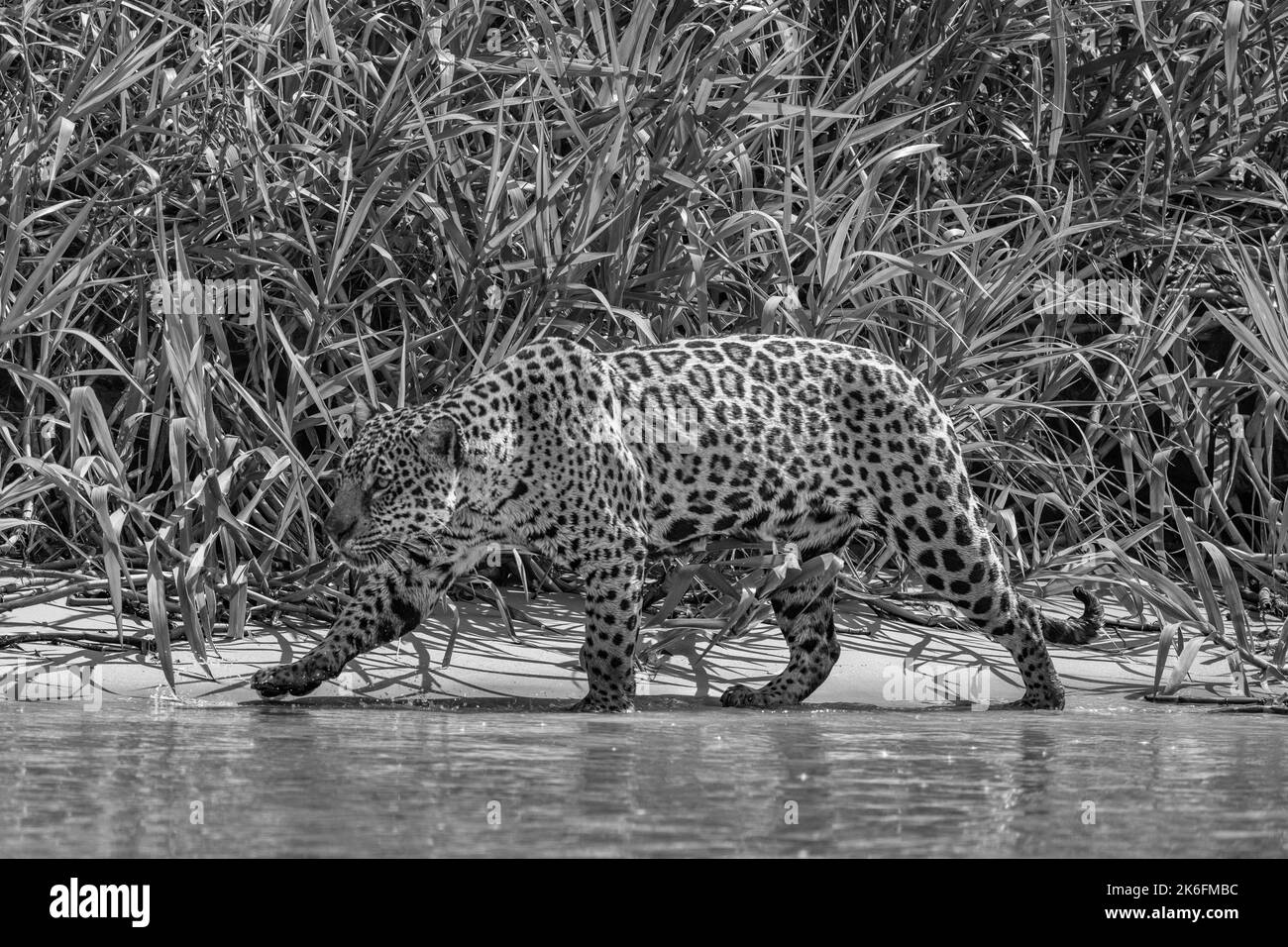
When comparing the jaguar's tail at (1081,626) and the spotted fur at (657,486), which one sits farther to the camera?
the jaguar's tail at (1081,626)

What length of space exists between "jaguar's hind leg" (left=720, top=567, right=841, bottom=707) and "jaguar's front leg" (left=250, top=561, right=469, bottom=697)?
103 centimetres

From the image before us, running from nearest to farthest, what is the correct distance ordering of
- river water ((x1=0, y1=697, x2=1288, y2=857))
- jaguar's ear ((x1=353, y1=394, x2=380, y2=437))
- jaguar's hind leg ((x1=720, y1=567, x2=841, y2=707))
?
river water ((x1=0, y1=697, x2=1288, y2=857)) < jaguar's ear ((x1=353, y1=394, x2=380, y2=437)) < jaguar's hind leg ((x1=720, y1=567, x2=841, y2=707))

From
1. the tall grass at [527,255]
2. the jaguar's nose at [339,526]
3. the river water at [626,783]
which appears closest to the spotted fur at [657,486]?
the jaguar's nose at [339,526]

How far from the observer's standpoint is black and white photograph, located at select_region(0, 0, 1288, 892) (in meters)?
5.89

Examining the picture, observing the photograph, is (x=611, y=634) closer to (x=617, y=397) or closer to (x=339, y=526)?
(x=617, y=397)

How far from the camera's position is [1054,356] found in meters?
6.79

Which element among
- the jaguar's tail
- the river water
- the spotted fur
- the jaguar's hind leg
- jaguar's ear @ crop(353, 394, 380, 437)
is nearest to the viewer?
the river water

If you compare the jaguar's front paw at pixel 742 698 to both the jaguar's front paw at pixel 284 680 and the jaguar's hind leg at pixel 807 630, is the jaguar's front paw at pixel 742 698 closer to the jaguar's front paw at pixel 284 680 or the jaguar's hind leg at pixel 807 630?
the jaguar's hind leg at pixel 807 630

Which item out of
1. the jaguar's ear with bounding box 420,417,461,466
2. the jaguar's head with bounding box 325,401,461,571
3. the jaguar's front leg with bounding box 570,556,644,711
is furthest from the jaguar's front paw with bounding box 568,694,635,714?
the jaguar's ear with bounding box 420,417,461,466

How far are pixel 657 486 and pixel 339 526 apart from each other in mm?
993

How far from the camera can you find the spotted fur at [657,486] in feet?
19.4

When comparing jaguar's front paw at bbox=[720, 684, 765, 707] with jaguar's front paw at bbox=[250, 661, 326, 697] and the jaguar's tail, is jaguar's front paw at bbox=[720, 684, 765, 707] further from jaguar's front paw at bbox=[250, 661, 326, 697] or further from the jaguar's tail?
jaguar's front paw at bbox=[250, 661, 326, 697]

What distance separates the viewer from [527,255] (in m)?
6.67

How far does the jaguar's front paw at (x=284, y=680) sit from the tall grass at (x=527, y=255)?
0.26 meters
